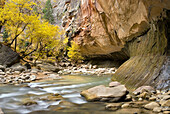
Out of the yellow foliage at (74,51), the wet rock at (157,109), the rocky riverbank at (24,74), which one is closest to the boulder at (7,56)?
the rocky riverbank at (24,74)

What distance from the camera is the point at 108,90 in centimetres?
377

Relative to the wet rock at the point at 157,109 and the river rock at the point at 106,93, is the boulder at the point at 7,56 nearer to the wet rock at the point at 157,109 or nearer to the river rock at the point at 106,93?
the river rock at the point at 106,93

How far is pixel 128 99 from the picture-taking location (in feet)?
11.4

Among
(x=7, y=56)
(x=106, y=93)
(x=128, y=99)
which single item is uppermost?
(x=7, y=56)

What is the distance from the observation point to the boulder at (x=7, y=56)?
10.8 meters

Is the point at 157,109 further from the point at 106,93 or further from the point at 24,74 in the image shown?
the point at 24,74

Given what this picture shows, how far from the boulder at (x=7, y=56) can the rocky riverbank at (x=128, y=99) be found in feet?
31.8

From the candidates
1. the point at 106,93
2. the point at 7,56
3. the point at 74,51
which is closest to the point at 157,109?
the point at 106,93

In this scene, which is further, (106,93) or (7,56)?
(7,56)

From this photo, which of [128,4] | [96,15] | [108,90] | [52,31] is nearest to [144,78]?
[108,90]

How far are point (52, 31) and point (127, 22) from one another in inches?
352

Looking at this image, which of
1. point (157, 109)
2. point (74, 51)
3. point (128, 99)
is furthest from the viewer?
point (74, 51)

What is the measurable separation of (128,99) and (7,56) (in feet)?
36.1

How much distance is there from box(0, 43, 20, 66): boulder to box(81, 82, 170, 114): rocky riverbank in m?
9.68
